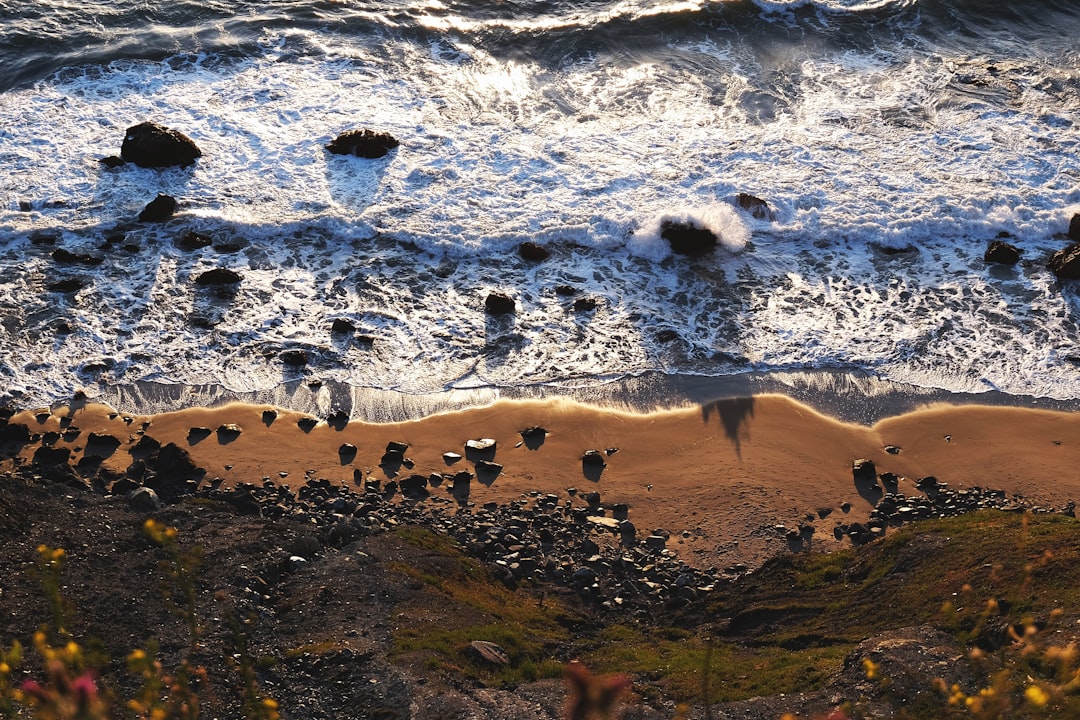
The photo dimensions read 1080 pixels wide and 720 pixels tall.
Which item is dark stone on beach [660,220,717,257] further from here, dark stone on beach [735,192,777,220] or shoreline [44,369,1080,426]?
shoreline [44,369,1080,426]

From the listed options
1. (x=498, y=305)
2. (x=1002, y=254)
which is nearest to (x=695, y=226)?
(x=498, y=305)

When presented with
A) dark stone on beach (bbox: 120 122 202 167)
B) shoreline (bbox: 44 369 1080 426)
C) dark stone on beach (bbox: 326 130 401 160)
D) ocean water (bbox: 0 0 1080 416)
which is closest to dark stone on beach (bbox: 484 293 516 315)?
ocean water (bbox: 0 0 1080 416)

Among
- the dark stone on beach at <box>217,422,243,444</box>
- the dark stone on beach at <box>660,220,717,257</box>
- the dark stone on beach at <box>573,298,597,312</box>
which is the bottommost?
the dark stone on beach at <box>217,422,243,444</box>

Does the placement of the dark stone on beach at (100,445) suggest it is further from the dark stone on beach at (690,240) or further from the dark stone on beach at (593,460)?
the dark stone on beach at (690,240)

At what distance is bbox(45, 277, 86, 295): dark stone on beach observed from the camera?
1343 cm

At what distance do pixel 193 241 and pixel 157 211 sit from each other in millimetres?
953

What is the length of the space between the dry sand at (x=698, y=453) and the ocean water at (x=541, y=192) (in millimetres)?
706

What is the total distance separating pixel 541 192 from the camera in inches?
625

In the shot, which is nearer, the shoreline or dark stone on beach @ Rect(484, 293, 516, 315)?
the shoreline

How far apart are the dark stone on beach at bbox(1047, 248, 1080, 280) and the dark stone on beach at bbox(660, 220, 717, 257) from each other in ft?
15.9

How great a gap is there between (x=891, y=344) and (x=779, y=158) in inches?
199

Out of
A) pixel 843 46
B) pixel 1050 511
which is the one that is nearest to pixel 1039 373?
pixel 1050 511

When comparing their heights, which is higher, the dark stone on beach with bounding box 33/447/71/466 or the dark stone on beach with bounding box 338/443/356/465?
the dark stone on beach with bounding box 338/443/356/465

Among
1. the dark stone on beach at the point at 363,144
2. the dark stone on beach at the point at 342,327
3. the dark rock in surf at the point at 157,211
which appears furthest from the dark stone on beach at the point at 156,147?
the dark stone on beach at the point at 342,327
